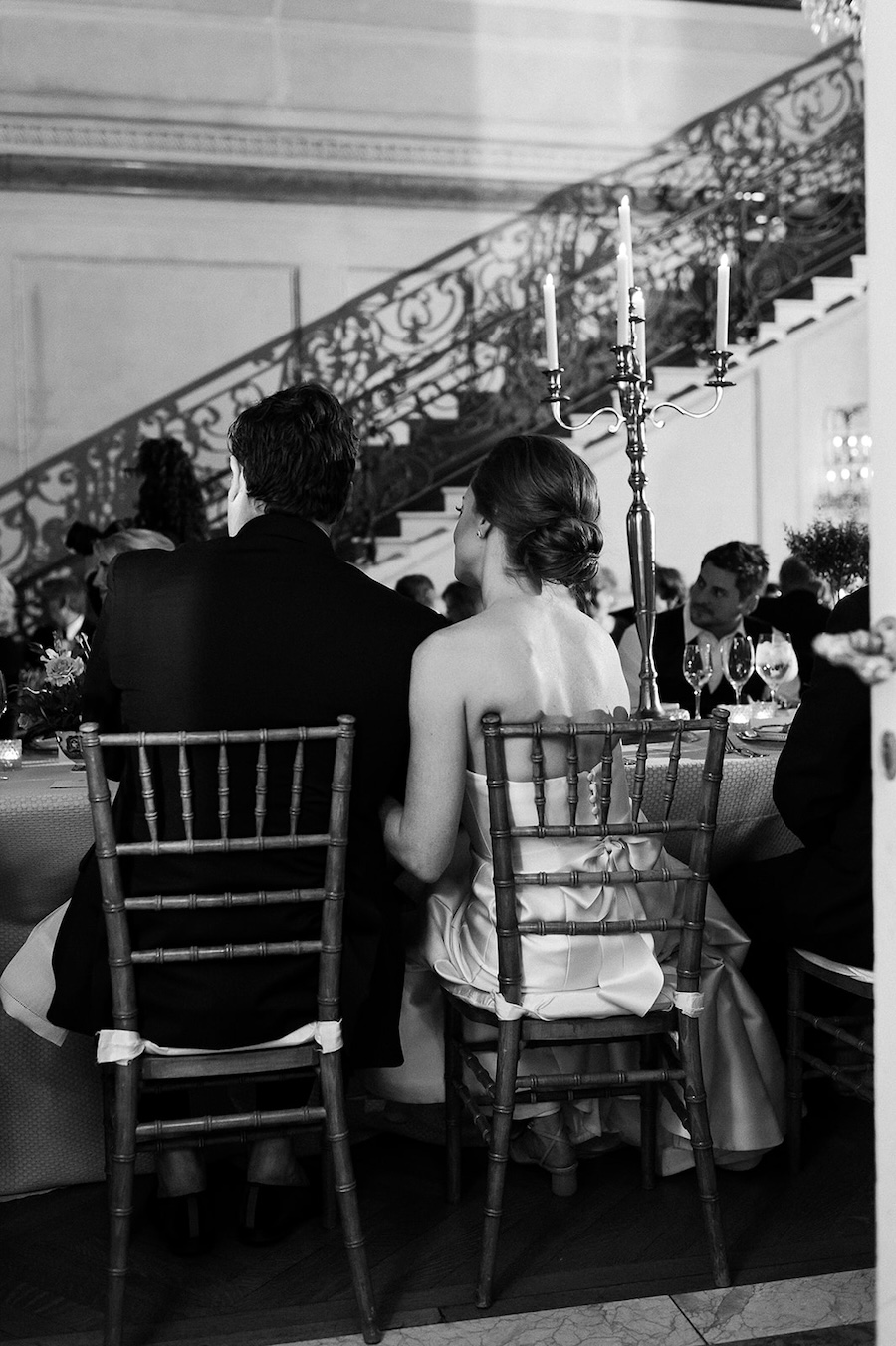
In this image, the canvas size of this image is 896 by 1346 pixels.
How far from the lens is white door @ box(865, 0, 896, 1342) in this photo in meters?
1.48

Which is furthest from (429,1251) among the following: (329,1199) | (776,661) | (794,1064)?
(776,661)

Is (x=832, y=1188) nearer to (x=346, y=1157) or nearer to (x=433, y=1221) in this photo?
(x=433, y=1221)

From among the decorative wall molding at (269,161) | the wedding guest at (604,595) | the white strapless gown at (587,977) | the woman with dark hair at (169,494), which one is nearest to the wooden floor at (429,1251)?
the white strapless gown at (587,977)

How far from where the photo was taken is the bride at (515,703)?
233 cm

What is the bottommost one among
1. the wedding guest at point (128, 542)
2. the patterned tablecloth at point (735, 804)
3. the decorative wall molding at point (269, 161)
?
the patterned tablecloth at point (735, 804)

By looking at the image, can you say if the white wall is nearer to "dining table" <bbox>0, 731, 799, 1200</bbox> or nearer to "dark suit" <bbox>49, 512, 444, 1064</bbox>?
"dining table" <bbox>0, 731, 799, 1200</bbox>

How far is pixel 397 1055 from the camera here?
8.07 feet

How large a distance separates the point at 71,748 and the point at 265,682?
3.13ft

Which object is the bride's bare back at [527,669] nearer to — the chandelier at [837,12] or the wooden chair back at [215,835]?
the wooden chair back at [215,835]

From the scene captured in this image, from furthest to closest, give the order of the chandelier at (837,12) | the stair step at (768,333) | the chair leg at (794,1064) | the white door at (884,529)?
the stair step at (768,333)
the chandelier at (837,12)
the chair leg at (794,1064)
the white door at (884,529)

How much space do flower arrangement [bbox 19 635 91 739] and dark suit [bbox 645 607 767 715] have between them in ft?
6.11

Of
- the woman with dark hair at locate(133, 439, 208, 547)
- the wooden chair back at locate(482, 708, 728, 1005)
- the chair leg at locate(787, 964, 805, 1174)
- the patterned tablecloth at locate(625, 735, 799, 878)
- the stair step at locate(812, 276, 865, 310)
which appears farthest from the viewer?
the stair step at locate(812, 276, 865, 310)

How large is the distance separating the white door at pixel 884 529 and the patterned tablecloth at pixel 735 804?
1.26 meters

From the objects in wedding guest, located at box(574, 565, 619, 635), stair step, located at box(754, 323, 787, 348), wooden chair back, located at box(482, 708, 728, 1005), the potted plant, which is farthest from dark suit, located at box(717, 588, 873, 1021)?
stair step, located at box(754, 323, 787, 348)
